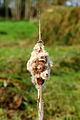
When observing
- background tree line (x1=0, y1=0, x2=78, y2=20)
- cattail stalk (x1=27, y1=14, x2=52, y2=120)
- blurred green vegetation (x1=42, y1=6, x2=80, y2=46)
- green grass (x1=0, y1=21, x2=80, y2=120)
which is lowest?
background tree line (x1=0, y1=0, x2=78, y2=20)

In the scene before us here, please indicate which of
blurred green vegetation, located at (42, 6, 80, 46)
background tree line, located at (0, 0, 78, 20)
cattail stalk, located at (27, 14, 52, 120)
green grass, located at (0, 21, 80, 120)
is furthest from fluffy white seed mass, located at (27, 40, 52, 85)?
background tree line, located at (0, 0, 78, 20)

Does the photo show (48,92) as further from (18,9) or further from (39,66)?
(18,9)

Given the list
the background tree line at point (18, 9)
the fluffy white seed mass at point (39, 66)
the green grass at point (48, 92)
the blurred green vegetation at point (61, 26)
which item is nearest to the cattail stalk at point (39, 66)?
the fluffy white seed mass at point (39, 66)

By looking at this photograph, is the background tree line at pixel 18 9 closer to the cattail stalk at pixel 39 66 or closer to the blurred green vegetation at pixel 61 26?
the blurred green vegetation at pixel 61 26

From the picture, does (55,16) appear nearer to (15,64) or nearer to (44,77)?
(15,64)

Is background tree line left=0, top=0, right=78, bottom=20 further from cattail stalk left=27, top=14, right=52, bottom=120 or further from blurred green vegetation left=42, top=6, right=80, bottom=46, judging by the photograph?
cattail stalk left=27, top=14, right=52, bottom=120

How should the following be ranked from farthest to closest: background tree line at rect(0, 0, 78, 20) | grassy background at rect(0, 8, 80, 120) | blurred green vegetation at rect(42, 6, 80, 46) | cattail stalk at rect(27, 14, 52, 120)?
background tree line at rect(0, 0, 78, 20), blurred green vegetation at rect(42, 6, 80, 46), grassy background at rect(0, 8, 80, 120), cattail stalk at rect(27, 14, 52, 120)

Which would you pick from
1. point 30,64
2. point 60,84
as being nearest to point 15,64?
point 60,84
